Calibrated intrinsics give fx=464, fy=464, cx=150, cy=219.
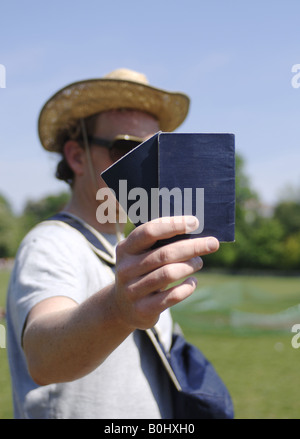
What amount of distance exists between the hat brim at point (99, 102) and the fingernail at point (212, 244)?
1427mm

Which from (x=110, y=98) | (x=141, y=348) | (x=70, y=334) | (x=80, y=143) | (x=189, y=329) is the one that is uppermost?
(x=110, y=98)

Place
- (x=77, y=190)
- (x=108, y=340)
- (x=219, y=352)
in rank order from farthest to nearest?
(x=219, y=352), (x=77, y=190), (x=108, y=340)

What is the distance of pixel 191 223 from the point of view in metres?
1.15

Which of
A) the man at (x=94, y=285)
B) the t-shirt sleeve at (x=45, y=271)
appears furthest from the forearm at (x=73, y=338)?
the t-shirt sleeve at (x=45, y=271)

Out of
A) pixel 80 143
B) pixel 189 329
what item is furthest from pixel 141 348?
pixel 189 329

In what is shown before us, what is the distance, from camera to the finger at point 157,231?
3.65 feet

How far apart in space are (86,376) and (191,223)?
1036 millimetres

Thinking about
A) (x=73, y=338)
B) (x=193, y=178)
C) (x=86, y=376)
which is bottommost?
(x=86, y=376)

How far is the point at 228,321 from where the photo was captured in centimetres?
1259

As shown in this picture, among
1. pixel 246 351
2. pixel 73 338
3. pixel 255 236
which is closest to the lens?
pixel 73 338

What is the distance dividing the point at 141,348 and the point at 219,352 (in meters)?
8.23

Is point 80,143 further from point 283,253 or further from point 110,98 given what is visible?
point 283,253

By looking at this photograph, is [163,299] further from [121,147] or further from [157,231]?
[121,147]

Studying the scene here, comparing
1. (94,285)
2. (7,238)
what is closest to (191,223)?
(94,285)
